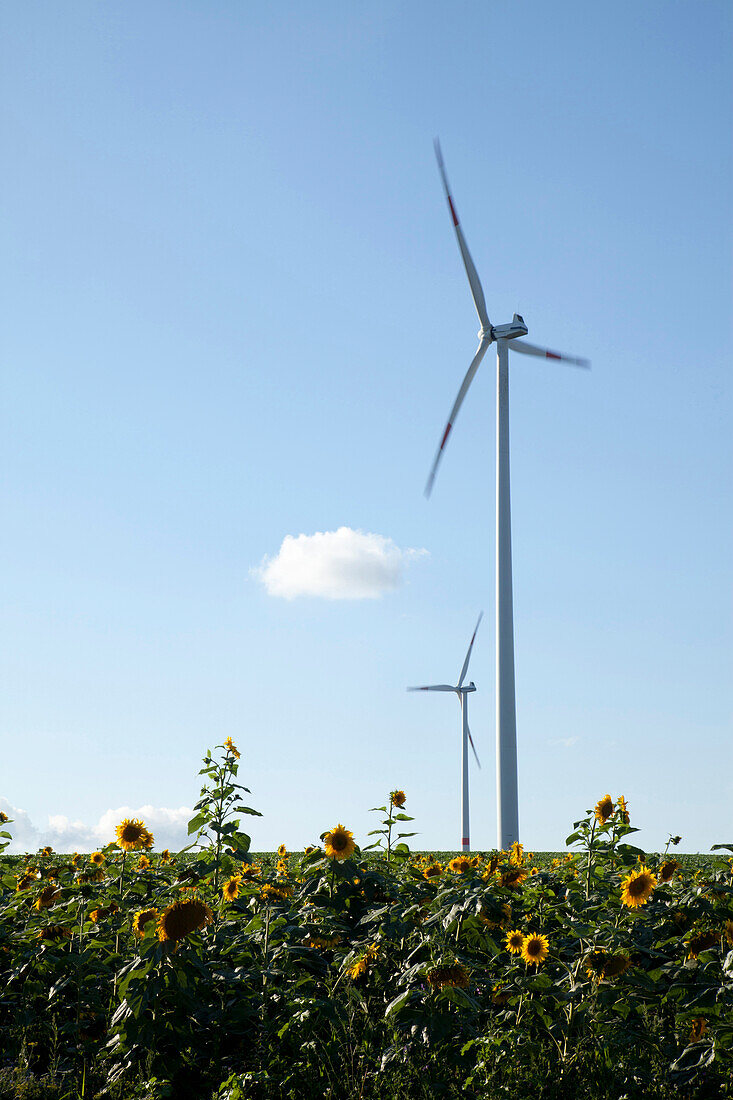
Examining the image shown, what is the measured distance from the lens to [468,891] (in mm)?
6586

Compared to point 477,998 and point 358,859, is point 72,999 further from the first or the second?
point 477,998

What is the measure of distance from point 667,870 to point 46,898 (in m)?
4.83

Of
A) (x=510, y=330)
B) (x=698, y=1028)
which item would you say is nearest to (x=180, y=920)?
(x=698, y=1028)

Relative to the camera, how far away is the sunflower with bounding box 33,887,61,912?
7848mm

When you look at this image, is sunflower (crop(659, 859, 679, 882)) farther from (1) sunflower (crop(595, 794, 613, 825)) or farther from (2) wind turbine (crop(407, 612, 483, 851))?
(2) wind turbine (crop(407, 612, 483, 851))

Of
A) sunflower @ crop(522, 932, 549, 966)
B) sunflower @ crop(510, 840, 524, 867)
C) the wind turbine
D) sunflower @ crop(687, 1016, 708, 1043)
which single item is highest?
the wind turbine

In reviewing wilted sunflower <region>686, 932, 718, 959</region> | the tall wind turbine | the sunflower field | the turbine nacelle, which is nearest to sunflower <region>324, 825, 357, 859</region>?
the sunflower field

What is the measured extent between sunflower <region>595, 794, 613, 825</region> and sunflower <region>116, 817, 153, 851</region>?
137 inches

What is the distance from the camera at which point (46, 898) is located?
25.8 feet

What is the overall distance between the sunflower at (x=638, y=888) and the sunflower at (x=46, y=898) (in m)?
4.43

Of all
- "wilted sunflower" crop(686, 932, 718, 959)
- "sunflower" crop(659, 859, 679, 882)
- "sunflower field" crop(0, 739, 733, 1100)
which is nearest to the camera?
"sunflower field" crop(0, 739, 733, 1100)

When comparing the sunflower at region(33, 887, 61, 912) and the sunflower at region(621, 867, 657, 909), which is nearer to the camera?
the sunflower at region(621, 867, 657, 909)

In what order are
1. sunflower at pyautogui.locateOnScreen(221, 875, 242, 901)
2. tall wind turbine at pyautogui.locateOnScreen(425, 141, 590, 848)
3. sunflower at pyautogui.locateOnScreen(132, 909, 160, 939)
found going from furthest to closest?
tall wind turbine at pyautogui.locateOnScreen(425, 141, 590, 848) → sunflower at pyautogui.locateOnScreen(221, 875, 242, 901) → sunflower at pyautogui.locateOnScreen(132, 909, 160, 939)

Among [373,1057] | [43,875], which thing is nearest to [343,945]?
[373,1057]
